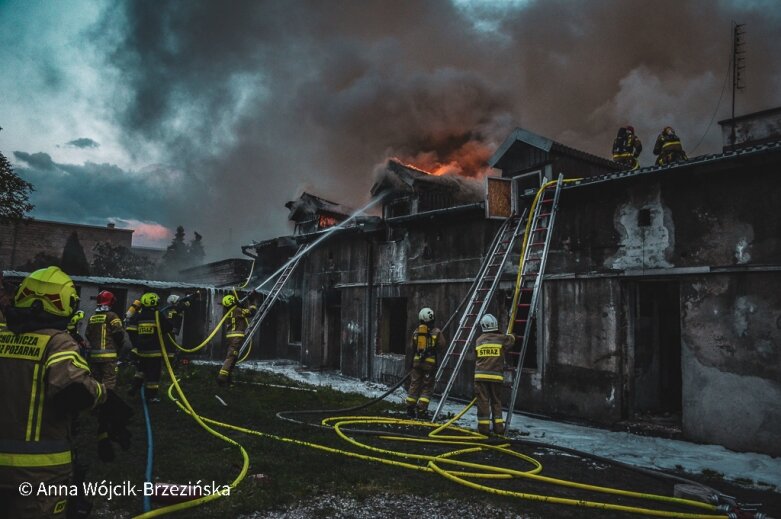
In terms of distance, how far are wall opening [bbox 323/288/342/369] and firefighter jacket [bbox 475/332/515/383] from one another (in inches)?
377

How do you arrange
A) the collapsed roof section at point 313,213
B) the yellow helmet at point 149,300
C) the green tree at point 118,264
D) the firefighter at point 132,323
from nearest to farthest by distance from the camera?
the firefighter at point 132,323
the yellow helmet at point 149,300
the collapsed roof section at point 313,213
the green tree at point 118,264

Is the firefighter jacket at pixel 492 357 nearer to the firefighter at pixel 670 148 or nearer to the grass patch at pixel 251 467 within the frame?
the grass patch at pixel 251 467

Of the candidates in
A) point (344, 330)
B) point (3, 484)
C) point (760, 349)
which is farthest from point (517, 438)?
point (344, 330)

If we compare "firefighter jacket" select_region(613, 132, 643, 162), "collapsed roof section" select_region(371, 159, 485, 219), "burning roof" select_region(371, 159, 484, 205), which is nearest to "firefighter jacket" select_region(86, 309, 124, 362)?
"collapsed roof section" select_region(371, 159, 485, 219)

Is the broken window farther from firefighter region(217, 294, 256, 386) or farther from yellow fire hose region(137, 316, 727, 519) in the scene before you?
yellow fire hose region(137, 316, 727, 519)

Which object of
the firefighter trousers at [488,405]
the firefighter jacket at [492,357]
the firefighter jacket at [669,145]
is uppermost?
the firefighter jacket at [669,145]

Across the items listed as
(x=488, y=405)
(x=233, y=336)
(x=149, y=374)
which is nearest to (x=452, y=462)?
(x=488, y=405)

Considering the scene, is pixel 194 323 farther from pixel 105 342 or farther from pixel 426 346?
pixel 426 346

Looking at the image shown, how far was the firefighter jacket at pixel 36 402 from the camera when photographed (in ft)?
8.40

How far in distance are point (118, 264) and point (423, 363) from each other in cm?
3260

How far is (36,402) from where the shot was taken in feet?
8.60

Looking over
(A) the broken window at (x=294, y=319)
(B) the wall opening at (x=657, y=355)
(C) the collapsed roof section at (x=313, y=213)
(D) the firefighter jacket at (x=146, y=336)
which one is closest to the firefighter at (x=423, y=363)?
(B) the wall opening at (x=657, y=355)

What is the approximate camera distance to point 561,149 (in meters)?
11.6

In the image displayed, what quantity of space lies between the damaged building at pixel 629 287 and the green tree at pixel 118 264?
2633 centimetres
